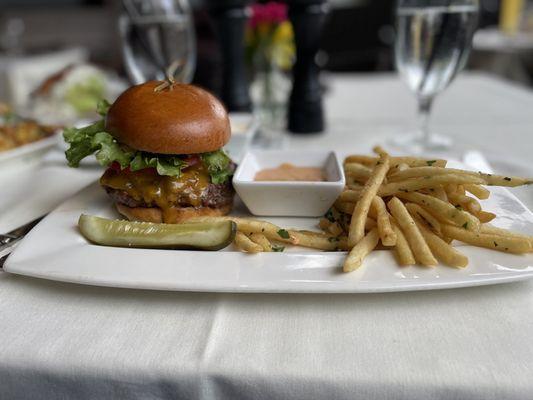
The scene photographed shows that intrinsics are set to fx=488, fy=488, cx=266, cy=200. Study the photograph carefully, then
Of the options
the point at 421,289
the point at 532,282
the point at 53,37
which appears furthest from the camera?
the point at 53,37

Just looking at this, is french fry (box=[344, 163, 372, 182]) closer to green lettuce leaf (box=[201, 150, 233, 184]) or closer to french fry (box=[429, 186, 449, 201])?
french fry (box=[429, 186, 449, 201])

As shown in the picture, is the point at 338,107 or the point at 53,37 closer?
the point at 338,107

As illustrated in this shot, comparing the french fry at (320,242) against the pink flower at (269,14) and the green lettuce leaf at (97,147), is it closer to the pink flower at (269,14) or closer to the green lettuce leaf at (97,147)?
the green lettuce leaf at (97,147)

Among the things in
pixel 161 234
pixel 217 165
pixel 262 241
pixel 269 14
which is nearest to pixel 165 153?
pixel 217 165

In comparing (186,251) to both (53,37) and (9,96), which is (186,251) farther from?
(53,37)

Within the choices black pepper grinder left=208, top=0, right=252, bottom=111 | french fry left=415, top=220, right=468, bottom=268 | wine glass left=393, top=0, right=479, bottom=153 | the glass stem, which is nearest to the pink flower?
black pepper grinder left=208, top=0, right=252, bottom=111

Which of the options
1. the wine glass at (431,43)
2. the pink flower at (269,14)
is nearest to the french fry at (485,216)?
the wine glass at (431,43)

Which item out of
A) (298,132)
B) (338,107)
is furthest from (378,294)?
(338,107)
